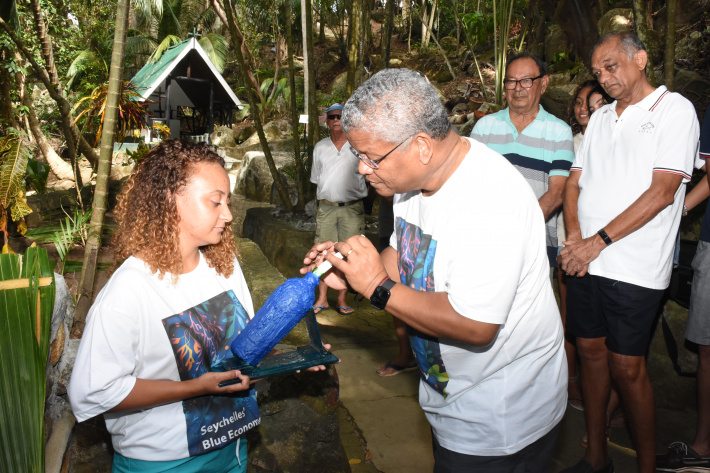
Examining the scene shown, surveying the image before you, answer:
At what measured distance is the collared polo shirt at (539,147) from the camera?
10.3 feet

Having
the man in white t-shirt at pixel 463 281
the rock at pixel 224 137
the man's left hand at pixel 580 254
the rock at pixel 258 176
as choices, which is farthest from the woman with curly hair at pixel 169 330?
the rock at pixel 224 137

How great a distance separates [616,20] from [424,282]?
12.0 m

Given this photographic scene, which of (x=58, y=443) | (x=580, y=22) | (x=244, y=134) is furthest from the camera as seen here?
(x=244, y=134)

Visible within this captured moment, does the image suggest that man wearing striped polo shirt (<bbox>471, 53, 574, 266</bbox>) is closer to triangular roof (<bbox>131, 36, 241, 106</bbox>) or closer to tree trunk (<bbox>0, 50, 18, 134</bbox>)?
tree trunk (<bbox>0, 50, 18, 134</bbox>)

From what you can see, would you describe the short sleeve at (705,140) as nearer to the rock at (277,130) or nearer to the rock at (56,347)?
the rock at (56,347)

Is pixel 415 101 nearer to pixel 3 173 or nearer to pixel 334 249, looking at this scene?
pixel 334 249

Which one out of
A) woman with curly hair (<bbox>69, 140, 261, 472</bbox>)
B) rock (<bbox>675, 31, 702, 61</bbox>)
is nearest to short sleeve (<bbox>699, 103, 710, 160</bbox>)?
woman with curly hair (<bbox>69, 140, 261, 472</bbox>)

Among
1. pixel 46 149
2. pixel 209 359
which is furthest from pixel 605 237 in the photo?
pixel 46 149

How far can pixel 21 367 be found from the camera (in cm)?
86

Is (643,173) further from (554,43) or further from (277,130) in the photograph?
(277,130)

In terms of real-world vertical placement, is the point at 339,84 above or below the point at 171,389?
above

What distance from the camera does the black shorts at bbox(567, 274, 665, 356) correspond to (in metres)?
2.48

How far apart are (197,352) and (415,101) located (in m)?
1.03

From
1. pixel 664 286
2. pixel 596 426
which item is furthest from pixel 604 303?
pixel 596 426
